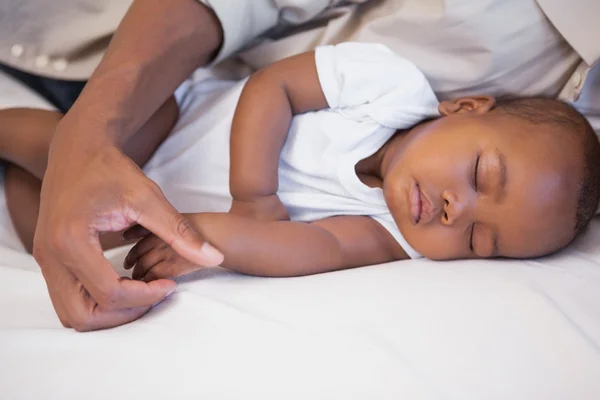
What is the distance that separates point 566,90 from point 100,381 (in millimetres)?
859

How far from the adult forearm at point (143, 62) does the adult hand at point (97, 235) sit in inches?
4.0

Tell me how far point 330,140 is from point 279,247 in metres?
0.26

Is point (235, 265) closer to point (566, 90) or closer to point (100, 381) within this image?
point (100, 381)

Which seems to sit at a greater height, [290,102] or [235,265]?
[290,102]

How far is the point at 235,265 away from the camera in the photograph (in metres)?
0.80

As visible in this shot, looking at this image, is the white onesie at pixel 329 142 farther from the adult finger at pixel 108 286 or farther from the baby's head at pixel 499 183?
the adult finger at pixel 108 286

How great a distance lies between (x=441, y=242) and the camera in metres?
0.91

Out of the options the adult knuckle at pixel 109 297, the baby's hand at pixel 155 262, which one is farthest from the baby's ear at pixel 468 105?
the adult knuckle at pixel 109 297

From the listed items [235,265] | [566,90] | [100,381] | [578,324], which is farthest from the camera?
[566,90]

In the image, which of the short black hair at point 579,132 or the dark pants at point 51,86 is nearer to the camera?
the short black hair at point 579,132

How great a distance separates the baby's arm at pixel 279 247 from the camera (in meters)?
0.79

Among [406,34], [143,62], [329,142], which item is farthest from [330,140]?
[143,62]

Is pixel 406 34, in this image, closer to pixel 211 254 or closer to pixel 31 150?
pixel 211 254

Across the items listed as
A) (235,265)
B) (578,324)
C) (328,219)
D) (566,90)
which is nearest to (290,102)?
(328,219)
